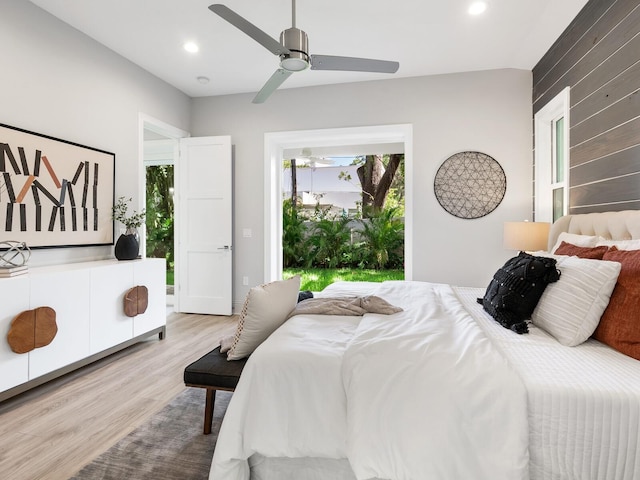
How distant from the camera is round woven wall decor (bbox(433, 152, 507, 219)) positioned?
383cm

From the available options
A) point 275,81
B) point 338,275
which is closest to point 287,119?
point 275,81

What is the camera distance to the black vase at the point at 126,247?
3211mm

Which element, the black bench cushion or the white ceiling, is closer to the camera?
the black bench cushion

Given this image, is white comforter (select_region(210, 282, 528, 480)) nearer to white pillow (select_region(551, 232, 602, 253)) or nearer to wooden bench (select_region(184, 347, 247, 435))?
wooden bench (select_region(184, 347, 247, 435))

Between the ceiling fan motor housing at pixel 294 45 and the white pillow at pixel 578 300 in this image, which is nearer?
the white pillow at pixel 578 300

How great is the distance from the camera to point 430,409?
3.94ft

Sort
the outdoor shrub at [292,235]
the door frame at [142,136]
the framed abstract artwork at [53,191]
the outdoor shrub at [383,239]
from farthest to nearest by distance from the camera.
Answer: the outdoor shrub at [292,235], the outdoor shrub at [383,239], the door frame at [142,136], the framed abstract artwork at [53,191]

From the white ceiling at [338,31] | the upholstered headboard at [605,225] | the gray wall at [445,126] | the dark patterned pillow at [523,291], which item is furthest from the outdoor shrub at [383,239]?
the dark patterned pillow at [523,291]

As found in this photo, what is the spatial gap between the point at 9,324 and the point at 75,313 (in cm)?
43

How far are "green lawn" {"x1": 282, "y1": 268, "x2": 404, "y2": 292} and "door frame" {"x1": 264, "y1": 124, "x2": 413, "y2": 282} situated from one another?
1.68 metres

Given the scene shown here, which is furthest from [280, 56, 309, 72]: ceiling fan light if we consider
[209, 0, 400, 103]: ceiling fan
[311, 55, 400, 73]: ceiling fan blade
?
[311, 55, 400, 73]: ceiling fan blade

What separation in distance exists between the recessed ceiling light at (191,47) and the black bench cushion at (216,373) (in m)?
2.93

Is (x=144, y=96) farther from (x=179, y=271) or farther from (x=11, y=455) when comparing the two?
(x=11, y=455)

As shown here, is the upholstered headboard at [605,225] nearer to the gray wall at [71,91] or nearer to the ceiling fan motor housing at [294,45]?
the ceiling fan motor housing at [294,45]
